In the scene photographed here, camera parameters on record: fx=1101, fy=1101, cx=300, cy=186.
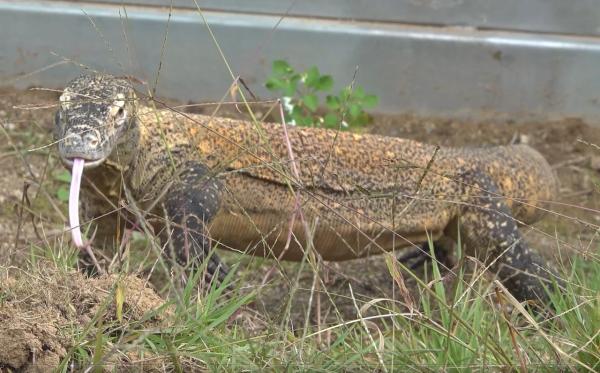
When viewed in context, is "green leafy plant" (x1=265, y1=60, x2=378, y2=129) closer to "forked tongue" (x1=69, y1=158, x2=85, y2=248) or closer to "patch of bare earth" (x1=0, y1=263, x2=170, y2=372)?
"forked tongue" (x1=69, y1=158, x2=85, y2=248)

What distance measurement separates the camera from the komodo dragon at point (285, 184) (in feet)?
11.7

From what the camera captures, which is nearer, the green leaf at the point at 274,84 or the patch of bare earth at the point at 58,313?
the patch of bare earth at the point at 58,313

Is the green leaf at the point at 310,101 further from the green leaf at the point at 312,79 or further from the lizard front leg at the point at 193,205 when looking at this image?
the lizard front leg at the point at 193,205

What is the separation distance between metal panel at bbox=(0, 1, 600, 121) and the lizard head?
6.86 feet

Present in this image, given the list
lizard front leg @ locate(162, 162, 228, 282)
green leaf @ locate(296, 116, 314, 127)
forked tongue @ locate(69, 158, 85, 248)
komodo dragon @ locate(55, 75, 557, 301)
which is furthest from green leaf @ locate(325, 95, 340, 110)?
forked tongue @ locate(69, 158, 85, 248)

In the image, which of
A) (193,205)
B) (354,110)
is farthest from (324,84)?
(193,205)

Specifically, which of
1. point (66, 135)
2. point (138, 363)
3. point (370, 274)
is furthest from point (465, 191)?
point (138, 363)

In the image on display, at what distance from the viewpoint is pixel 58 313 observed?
102 inches

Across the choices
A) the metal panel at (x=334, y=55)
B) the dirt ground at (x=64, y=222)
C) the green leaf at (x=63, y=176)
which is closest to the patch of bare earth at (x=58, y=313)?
the dirt ground at (x=64, y=222)

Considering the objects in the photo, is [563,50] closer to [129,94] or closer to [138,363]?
[129,94]

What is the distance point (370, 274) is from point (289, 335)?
213 centimetres

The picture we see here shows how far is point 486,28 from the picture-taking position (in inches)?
228

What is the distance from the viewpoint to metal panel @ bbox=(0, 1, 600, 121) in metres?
5.70

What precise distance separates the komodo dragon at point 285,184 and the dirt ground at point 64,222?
0.49 feet
